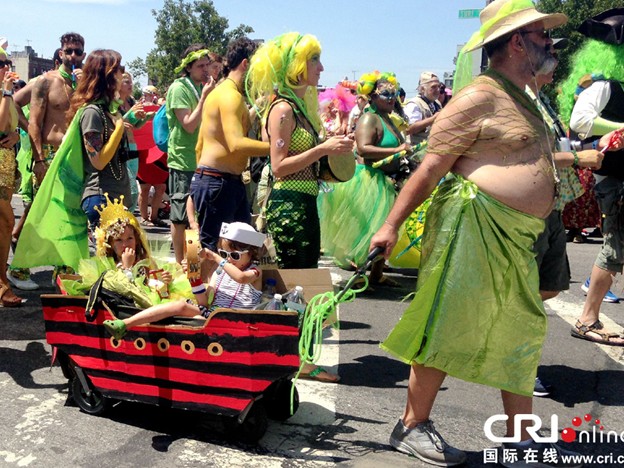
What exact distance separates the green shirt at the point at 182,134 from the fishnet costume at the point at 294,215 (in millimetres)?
2189

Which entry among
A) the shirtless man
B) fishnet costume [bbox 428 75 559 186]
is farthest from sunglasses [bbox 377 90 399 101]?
fishnet costume [bbox 428 75 559 186]

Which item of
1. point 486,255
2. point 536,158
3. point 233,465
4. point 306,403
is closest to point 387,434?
point 306,403

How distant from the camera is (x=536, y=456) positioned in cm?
327

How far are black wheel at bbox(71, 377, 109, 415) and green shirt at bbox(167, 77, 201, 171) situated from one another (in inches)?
119

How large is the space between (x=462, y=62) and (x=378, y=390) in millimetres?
1920

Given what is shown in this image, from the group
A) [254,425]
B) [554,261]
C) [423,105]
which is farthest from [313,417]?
[423,105]

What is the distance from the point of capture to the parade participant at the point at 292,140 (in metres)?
4.25

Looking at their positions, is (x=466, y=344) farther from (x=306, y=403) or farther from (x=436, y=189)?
(x=306, y=403)

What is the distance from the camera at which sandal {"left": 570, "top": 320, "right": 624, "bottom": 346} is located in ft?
17.2

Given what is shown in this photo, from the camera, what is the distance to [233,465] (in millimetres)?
3238

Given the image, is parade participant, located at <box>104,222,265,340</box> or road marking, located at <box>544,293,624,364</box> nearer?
parade participant, located at <box>104,222,265,340</box>

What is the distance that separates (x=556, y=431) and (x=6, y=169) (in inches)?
166

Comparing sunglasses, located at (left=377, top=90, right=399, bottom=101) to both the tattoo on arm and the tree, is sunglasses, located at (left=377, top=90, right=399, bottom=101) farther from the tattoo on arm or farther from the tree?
the tree

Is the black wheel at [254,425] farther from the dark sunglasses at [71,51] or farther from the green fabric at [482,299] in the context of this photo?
the dark sunglasses at [71,51]
